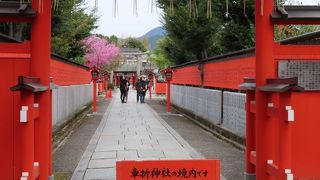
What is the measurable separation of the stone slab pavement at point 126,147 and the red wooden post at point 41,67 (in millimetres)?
2115

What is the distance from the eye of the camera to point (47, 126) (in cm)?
558

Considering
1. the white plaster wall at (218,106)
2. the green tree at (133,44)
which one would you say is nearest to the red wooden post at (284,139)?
the white plaster wall at (218,106)

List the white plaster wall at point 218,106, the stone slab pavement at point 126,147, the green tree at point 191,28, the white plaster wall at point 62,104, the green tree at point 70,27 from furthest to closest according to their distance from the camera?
1. the green tree at point 191,28
2. the green tree at point 70,27
3. the white plaster wall at point 62,104
4. the white plaster wall at point 218,106
5. the stone slab pavement at point 126,147

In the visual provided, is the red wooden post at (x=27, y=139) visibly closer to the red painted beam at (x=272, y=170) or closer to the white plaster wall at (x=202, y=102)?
the red painted beam at (x=272, y=170)

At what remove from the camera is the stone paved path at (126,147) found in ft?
27.2

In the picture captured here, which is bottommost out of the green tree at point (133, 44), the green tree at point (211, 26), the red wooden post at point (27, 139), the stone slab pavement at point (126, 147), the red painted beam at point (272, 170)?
the stone slab pavement at point (126, 147)

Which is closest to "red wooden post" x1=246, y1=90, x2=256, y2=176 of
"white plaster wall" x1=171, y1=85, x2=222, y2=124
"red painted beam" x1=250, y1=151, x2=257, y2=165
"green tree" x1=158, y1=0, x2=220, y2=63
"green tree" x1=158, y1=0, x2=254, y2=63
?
"red painted beam" x1=250, y1=151, x2=257, y2=165

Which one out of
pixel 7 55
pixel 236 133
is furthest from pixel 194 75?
pixel 7 55

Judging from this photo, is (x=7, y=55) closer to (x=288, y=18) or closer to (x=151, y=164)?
(x=151, y=164)

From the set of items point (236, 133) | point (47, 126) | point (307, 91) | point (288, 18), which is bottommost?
point (236, 133)

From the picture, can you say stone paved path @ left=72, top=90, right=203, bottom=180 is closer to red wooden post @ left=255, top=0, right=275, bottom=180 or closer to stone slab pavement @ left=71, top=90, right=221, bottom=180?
stone slab pavement @ left=71, top=90, right=221, bottom=180

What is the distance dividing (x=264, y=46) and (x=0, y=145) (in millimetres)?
3474

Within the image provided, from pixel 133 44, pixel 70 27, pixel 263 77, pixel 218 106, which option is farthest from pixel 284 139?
pixel 133 44

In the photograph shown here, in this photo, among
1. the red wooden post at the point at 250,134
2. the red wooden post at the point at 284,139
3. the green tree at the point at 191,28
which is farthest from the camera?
the green tree at the point at 191,28
